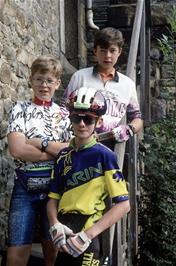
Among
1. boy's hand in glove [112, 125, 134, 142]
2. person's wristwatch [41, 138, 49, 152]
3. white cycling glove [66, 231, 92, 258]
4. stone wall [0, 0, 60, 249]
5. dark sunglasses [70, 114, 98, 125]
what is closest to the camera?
white cycling glove [66, 231, 92, 258]

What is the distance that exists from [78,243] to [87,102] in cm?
72

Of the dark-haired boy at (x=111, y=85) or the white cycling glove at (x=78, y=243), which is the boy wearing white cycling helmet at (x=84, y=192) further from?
the dark-haired boy at (x=111, y=85)

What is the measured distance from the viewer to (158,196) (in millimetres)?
4594

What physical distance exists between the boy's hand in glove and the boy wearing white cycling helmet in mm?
557

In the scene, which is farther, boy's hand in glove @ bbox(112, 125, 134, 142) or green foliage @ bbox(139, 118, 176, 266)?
green foliage @ bbox(139, 118, 176, 266)

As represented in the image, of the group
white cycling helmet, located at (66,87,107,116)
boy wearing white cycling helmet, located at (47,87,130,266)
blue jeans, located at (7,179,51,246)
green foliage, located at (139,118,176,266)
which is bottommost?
green foliage, located at (139,118,176,266)

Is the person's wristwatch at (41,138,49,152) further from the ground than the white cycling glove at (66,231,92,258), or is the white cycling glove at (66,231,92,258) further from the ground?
the person's wristwatch at (41,138,49,152)

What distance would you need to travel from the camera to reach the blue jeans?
287cm

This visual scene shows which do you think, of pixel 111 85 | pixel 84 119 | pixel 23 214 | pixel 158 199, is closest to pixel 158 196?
pixel 158 199

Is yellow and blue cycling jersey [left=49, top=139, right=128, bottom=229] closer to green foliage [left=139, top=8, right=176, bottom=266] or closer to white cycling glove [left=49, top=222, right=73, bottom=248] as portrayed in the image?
white cycling glove [left=49, top=222, right=73, bottom=248]

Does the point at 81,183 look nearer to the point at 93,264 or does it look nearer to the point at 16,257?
the point at 93,264

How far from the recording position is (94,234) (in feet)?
7.86

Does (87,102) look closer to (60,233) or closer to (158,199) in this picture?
(60,233)

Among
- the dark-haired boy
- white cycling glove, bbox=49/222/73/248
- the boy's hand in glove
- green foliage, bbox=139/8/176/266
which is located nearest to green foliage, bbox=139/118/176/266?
green foliage, bbox=139/8/176/266
